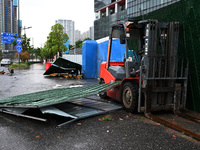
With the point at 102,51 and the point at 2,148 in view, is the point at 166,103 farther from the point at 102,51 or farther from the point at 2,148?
the point at 102,51

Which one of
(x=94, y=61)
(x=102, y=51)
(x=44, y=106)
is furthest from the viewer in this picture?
(x=94, y=61)

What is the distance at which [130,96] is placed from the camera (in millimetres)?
5633

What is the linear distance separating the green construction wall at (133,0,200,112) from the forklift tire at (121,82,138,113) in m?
1.79

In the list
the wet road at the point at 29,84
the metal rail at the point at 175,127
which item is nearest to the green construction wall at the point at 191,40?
the metal rail at the point at 175,127

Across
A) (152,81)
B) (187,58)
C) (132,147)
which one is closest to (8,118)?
(132,147)

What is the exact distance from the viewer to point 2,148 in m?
3.54

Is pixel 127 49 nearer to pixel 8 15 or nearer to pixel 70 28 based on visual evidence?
pixel 8 15

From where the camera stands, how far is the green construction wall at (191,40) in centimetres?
572

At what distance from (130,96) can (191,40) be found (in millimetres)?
2482

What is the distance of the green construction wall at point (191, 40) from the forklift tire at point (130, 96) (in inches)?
70.6

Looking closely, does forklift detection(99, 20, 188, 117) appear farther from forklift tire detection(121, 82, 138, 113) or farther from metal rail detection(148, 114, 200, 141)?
metal rail detection(148, 114, 200, 141)

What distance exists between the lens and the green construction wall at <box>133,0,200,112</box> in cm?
572

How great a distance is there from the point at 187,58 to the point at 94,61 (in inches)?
482

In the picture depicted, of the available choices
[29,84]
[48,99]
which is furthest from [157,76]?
[29,84]
